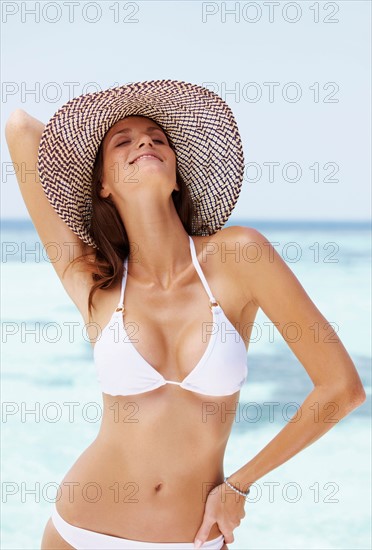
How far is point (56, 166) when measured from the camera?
2.48 m

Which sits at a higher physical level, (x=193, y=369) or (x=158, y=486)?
(x=193, y=369)

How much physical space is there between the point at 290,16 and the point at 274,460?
18178 mm

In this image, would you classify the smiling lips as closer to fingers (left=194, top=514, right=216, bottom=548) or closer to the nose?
the nose

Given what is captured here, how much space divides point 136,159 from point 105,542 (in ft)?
3.31

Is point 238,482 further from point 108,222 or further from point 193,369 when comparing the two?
point 108,222

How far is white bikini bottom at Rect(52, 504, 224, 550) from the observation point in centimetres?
216

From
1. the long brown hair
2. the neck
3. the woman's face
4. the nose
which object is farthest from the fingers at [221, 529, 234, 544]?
the nose

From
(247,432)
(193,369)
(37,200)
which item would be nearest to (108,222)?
(37,200)

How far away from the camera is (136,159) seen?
2332 mm

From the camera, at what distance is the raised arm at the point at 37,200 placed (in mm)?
2527

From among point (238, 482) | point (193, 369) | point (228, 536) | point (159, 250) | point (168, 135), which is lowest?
point (228, 536)

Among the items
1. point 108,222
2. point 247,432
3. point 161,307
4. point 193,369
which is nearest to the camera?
point 193,369

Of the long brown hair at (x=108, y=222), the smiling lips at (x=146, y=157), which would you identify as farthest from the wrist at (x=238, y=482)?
the smiling lips at (x=146, y=157)

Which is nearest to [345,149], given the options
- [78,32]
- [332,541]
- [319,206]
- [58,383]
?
[78,32]
